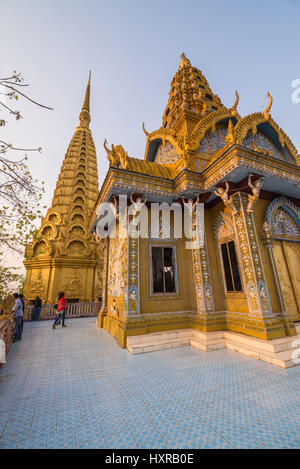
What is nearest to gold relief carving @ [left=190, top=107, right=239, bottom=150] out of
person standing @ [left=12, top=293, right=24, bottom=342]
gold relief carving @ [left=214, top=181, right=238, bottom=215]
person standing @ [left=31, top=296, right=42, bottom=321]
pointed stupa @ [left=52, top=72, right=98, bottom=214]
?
gold relief carving @ [left=214, top=181, right=238, bottom=215]

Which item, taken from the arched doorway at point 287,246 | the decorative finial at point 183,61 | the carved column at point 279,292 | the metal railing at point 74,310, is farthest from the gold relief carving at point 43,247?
→ the arched doorway at point 287,246

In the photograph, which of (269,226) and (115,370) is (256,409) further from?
(269,226)

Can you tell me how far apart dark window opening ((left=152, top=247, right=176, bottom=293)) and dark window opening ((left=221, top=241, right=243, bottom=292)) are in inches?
74.9

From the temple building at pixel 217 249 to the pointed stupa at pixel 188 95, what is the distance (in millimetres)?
2370

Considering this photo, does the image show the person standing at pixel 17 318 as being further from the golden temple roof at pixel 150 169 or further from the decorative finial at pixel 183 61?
the decorative finial at pixel 183 61

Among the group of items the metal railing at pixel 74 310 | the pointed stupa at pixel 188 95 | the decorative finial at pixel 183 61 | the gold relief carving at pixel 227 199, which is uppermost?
the decorative finial at pixel 183 61

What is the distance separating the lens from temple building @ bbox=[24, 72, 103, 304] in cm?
1967

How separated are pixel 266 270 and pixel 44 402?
644cm

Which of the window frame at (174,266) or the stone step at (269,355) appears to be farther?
the window frame at (174,266)

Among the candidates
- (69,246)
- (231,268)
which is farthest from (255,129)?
(69,246)

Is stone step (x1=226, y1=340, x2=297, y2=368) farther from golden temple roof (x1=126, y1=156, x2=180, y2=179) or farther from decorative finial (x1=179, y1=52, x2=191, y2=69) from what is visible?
decorative finial (x1=179, y1=52, x2=191, y2=69)

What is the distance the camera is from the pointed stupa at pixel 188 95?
405 inches

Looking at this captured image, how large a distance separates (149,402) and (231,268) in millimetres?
4797

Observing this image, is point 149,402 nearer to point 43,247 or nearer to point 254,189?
point 254,189
